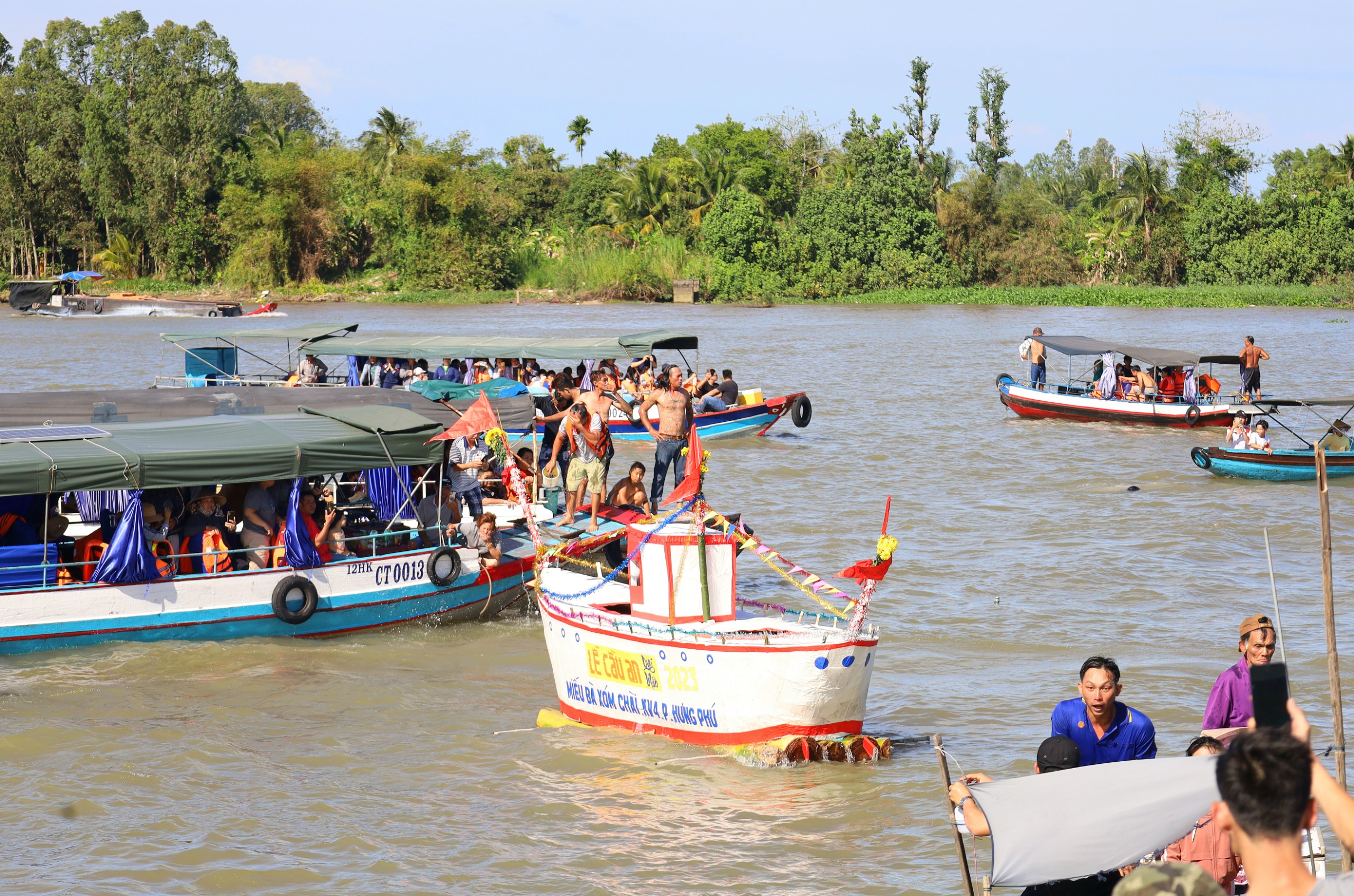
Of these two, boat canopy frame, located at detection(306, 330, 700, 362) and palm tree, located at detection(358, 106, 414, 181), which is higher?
palm tree, located at detection(358, 106, 414, 181)

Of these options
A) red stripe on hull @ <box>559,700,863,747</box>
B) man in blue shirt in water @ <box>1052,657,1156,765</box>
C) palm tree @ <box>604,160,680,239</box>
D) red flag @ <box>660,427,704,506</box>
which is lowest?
red stripe on hull @ <box>559,700,863,747</box>

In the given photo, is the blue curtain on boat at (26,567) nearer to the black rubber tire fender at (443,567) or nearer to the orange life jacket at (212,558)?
the orange life jacket at (212,558)

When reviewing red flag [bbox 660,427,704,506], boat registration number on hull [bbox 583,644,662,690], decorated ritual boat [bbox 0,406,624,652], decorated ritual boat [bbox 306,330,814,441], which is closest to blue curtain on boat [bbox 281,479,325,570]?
decorated ritual boat [bbox 0,406,624,652]

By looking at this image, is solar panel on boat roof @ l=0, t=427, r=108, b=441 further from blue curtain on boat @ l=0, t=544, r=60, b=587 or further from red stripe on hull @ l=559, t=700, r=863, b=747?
red stripe on hull @ l=559, t=700, r=863, b=747

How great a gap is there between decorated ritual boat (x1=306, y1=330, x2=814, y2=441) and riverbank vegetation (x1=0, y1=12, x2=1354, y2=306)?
47.6 metres

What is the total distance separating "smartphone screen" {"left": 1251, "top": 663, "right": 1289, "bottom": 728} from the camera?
3.48m

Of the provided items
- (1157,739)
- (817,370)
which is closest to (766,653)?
(1157,739)

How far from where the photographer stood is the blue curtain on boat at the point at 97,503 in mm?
14117

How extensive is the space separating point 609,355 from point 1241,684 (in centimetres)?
1853

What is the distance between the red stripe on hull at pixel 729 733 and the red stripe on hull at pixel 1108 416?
20.1 metres

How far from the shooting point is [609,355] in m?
24.1

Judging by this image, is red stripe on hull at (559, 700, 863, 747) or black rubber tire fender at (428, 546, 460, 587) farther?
black rubber tire fender at (428, 546, 460, 587)

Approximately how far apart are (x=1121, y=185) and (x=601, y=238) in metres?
31.1

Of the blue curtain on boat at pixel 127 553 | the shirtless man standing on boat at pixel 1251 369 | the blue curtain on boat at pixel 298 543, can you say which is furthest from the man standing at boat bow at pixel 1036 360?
the blue curtain on boat at pixel 127 553
